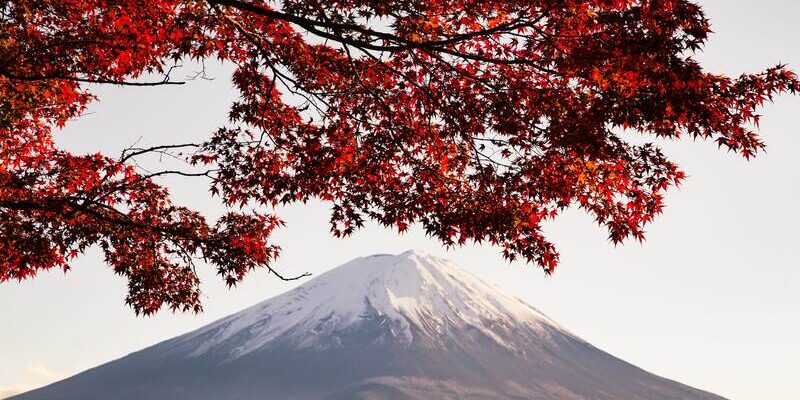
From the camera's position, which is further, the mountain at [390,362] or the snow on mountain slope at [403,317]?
the snow on mountain slope at [403,317]

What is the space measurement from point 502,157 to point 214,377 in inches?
7085

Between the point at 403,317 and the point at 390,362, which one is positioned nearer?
the point at 390,362

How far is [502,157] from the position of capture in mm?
8266

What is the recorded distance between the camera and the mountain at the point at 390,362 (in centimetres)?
Result: 15525

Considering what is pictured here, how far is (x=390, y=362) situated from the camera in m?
171

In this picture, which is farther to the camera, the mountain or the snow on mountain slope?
the snow on mountain slope

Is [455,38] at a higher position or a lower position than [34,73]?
lower

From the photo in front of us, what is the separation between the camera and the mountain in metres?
155

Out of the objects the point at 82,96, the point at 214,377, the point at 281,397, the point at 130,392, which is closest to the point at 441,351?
the point at 281,397

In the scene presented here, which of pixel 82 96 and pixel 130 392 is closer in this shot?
pixel 82 96

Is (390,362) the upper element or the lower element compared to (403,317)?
lower

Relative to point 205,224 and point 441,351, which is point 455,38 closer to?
point 205,224

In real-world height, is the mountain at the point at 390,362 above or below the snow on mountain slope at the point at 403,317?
below

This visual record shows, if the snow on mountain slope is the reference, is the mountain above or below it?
below
